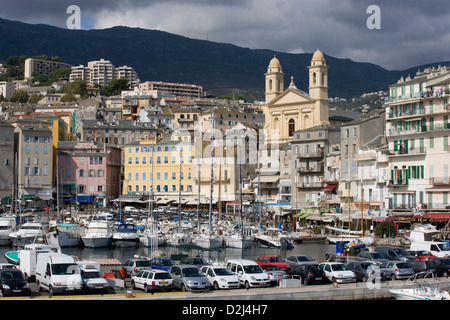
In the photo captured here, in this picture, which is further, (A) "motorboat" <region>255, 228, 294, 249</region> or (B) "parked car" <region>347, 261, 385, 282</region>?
(A) "motorboat" <region>255, 228, 294, 249</region>

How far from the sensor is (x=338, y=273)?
32.8 m

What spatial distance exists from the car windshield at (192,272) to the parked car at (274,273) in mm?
3375

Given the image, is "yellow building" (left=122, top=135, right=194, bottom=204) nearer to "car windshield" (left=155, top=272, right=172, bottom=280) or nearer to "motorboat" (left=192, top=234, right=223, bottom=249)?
"motorboat" (left=192, top=234, right=223, bottom=249)

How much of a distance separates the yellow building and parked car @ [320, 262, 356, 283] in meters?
73.2

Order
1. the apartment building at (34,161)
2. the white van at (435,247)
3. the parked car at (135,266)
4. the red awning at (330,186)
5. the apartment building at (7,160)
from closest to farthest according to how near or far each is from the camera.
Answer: the parked car at (135,266) → the white van at (435,247) → the red awning at (330,186) → the apartment building at (7,160) → the apartment building at (34,161)

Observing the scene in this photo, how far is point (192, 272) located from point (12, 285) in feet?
26.4

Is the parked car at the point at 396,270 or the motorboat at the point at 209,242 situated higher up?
the parked car at the point at 396,270

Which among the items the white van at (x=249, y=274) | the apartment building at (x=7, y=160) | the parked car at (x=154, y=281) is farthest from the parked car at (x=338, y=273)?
the apartment building at (x=7, y=160)

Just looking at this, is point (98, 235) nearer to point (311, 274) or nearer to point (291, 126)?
point (311, 274)

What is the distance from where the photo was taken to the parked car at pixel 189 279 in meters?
30.1

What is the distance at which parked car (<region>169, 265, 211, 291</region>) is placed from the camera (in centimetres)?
3006

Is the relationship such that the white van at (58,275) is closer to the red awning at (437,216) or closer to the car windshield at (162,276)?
the car windshield at (162,276)

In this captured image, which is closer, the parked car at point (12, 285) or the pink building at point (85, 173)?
the parked car at point (12, 285)

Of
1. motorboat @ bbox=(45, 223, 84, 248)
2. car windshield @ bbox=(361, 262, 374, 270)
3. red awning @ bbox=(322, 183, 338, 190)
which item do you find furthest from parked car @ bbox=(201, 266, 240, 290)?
red awning @ bbox=(322, 183, 338, 190)
